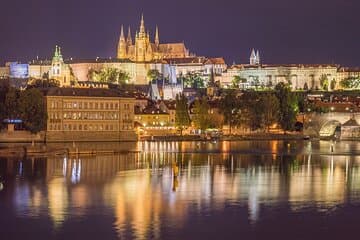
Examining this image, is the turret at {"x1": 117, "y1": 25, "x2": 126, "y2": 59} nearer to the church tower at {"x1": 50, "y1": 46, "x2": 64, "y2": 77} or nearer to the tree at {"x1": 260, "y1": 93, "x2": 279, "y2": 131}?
the church tower at {"x1": 50, "y1": 46, "x2": 64, "y2": 77}

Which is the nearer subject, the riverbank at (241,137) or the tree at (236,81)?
the riverbank at (241,137)

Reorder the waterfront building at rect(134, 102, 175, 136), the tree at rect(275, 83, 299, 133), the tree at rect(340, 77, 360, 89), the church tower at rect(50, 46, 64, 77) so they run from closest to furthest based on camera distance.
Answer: the waterfront building at rect(134, 102, 175, 136) < the tree at rect(275, 83, 299, 133) < the church tower at rect(50, 46, 64, 77) < the tree at rect(340, 77, 360, 89)

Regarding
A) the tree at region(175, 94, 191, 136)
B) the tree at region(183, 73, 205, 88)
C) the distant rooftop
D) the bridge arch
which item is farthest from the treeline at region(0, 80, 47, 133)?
the tree at region(183, 73, 205, 88)

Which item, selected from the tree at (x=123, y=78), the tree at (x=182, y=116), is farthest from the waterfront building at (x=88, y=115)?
the tree at (x=123, y=78)

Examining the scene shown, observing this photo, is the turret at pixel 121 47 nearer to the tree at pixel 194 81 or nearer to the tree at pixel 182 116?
the tree at pixel 194 81

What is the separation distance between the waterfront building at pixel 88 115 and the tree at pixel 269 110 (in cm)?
1301

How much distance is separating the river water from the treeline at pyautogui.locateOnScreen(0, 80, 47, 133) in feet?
46.6

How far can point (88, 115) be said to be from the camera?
53781mm

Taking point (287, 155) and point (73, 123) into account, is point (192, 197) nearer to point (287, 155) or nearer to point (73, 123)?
point (287, 155)

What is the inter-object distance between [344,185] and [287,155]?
14.6 m

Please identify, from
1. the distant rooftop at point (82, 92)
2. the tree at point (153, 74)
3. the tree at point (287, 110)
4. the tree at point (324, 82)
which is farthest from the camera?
the tree at point (324, 82)

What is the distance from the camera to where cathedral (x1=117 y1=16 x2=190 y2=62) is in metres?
123

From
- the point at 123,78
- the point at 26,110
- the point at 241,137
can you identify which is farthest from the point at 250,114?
the point at 123,78

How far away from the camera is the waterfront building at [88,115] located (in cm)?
5234
